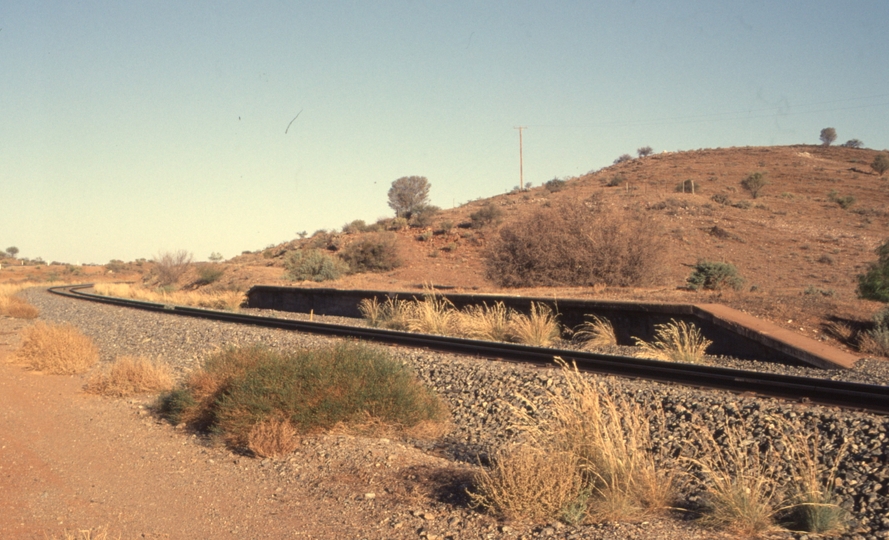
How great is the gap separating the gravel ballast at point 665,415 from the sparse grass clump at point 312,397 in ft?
2.33

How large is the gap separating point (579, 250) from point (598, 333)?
432 inches

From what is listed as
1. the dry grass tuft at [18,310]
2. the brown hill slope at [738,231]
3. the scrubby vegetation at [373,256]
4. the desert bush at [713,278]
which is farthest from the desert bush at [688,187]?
the dry grass tuft at [18,310]

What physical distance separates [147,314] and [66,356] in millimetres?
13687

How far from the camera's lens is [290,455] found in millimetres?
8570

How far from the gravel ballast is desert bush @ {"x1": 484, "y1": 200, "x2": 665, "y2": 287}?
1359cm

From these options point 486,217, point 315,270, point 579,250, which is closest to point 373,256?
point 315,270

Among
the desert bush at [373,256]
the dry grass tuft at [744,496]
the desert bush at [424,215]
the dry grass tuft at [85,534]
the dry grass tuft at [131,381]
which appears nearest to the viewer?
the dry grass tuft at [744,496]

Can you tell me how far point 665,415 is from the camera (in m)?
8.94

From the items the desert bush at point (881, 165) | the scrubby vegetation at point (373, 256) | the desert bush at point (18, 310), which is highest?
the desert bush at point (881, 165)

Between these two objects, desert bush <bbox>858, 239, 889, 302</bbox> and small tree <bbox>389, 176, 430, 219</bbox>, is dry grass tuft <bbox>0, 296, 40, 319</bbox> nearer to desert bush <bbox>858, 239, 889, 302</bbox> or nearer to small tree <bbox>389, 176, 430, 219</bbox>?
desert bush <bbox>858, 239, 889, 302</bbox>

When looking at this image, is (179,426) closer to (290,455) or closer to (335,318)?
(290,455)

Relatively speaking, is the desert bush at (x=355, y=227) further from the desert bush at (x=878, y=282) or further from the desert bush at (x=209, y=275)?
the desert bush at (x=878, y=282)

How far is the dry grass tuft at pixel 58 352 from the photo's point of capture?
1605cm

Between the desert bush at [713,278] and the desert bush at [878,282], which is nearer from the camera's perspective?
the desert bush at [878,282]
